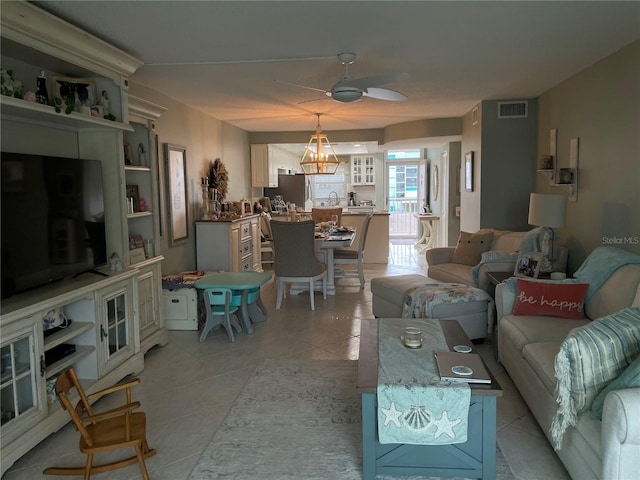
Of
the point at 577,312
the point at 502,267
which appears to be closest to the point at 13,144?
the point at 577,312

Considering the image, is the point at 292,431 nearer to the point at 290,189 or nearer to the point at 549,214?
the point at 549,214

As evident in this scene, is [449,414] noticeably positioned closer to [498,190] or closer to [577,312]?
[577,312]

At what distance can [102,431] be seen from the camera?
2.25m

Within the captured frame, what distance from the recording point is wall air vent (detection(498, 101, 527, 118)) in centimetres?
588

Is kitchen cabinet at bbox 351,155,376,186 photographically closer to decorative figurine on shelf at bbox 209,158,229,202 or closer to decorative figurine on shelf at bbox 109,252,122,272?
decorative figurine on shelf at bbox 209,158,229,202

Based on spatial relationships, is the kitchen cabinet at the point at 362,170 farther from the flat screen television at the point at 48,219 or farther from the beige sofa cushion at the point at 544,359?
the beige sofa cushion at the point at 544,359

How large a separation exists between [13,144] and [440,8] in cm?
266

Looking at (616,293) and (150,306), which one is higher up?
(616,293)

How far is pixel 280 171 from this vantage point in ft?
31.9

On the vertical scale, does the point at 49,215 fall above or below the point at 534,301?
above

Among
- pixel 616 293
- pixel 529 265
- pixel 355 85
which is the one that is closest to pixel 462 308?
pixel 529 265

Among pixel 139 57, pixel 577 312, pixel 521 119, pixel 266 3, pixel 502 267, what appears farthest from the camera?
pixel 521 119

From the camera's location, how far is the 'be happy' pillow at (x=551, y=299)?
10.6 ft

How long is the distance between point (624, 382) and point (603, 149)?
2.83 metres
